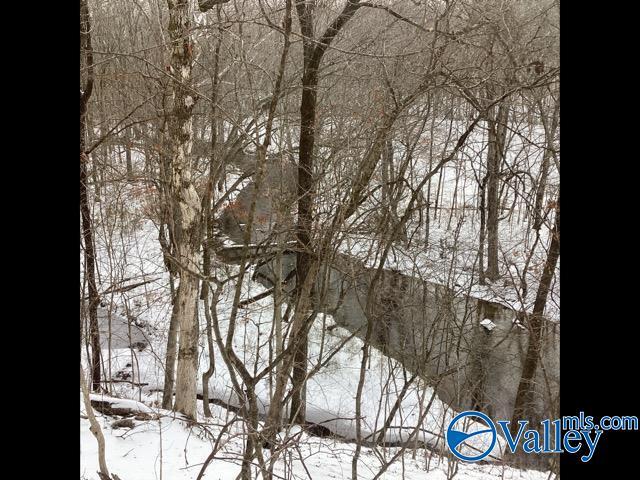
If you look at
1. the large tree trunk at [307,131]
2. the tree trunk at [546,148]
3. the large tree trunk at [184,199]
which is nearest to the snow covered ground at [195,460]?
the large tree trunk at [184,199]

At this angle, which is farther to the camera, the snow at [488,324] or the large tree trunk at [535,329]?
the snow at [488,324]

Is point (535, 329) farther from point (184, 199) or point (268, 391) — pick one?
point (184, 199)

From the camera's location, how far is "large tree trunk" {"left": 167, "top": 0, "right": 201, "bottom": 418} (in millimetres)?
6039

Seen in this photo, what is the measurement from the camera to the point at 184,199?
260 inches

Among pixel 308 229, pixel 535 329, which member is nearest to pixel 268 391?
pixel 308 229

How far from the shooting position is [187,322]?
279 inches

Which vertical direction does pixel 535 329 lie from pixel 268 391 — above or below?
above

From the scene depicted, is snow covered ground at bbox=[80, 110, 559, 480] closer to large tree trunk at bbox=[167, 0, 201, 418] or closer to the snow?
large tree trunk at bbox=[167, 0, 201, 418]

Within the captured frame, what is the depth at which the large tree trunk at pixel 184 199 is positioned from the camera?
6.04 metres

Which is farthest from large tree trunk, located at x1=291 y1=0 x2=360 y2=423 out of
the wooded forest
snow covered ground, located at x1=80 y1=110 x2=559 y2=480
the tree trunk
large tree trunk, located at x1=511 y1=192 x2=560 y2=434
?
large tree trunk, located at x1=511 y1=192 x2=560 y2=434

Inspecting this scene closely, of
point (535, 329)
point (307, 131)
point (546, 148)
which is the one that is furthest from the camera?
point (535, 329)

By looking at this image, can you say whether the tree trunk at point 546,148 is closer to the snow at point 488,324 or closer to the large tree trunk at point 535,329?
the large tree trunk at point 535,329
